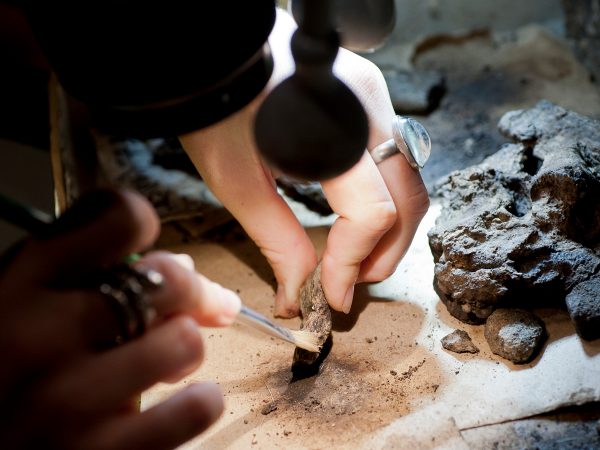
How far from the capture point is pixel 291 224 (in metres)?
1.87

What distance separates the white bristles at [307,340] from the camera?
→ 5.37 ft

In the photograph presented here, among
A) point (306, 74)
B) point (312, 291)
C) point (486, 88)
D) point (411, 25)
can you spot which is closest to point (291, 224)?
point (312, 291)

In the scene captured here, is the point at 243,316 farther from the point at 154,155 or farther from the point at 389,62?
the point at 389,62

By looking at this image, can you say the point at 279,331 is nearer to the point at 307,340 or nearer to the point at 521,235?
the point at 307,340

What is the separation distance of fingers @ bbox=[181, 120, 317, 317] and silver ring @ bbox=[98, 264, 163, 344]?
0.83 m

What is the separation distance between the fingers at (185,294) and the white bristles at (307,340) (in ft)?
1.52

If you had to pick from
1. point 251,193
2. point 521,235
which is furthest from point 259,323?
point 521,235

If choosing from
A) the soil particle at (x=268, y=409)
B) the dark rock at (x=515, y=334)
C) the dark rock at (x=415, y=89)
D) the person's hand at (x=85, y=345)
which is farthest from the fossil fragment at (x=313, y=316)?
the dark rock at (x=415, y=89)

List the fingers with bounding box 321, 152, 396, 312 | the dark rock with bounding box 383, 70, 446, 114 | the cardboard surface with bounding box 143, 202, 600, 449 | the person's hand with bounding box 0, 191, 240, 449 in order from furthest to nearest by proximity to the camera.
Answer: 1. the dark rock with bounding box 383, 70, 446, 114
2. the fingers with bounding box 321, 152, 396, 312
3. the cardboard surface with bounding box 143, 202, 600, 449
4. the person's hand with bounding box 0, 191, 240, 449

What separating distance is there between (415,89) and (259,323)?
75.3 inches

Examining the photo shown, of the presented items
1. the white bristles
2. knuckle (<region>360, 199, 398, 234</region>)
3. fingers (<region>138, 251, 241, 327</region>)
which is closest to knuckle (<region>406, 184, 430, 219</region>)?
knuckle (<region>360, 199, 398, 234</region>)

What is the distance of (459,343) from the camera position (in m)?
1.74

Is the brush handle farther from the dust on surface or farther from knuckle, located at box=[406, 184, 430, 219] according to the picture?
knuckle, located at box=[406, 184, 430, 219]

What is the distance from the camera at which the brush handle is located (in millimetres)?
1326
